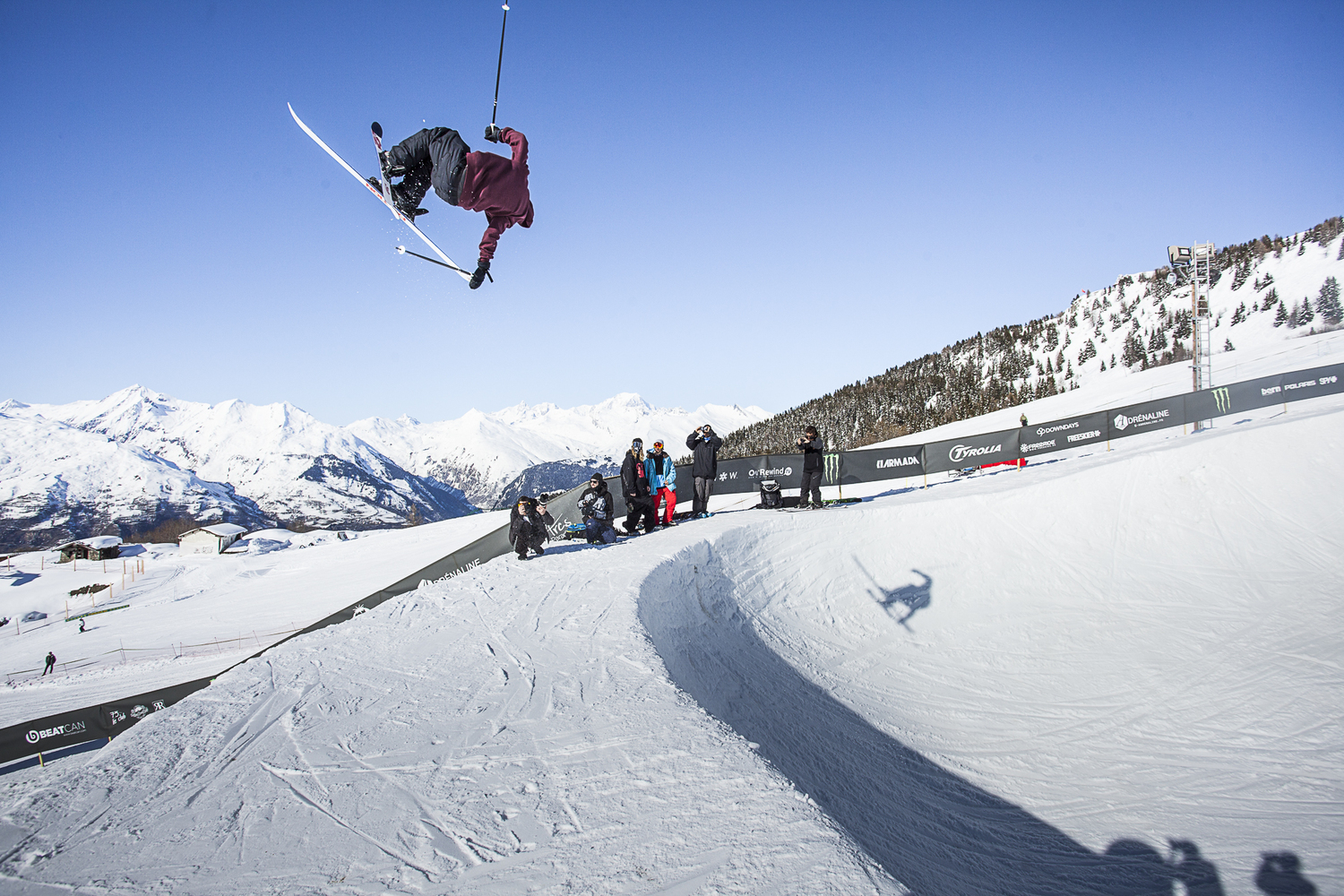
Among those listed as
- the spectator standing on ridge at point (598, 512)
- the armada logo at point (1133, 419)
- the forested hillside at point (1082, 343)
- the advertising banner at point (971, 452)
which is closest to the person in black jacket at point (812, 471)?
the advertising banner at point (971, 452)

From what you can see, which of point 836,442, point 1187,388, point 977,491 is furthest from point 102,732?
point 836,442

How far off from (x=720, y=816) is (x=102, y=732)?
35.8ft

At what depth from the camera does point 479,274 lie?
19.7 feet

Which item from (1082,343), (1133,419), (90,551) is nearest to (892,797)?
(1133,419)

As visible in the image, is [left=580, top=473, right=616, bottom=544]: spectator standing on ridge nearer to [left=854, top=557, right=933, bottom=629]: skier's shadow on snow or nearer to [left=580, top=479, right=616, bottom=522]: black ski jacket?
[left=580, top=479, right=616, bottom=522]: black ski jacket

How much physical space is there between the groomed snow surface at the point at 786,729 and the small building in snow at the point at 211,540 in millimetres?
61366

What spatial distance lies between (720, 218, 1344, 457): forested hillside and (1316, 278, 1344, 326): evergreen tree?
0.13 meters

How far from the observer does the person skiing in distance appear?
5.23 meters

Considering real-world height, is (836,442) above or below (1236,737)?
above

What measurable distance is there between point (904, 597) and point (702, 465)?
200 inches

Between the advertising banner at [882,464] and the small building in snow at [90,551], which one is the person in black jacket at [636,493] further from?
the small building in snow at [90,551]

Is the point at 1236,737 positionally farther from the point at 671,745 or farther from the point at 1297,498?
the point at 1297,498

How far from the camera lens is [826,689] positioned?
7.53 meters

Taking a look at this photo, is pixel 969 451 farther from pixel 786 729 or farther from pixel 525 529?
pixel 786 729
